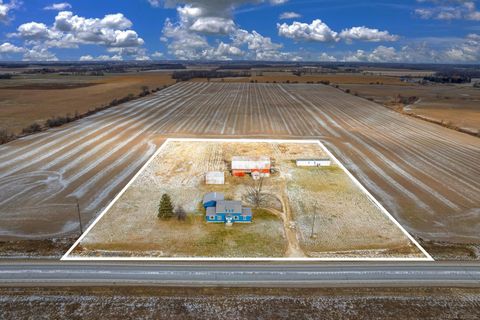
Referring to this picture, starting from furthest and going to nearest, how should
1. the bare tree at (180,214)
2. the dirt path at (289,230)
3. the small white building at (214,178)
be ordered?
the small white building at (214,178) → the bare tree at (180,214) → the dirt path at (289,230)

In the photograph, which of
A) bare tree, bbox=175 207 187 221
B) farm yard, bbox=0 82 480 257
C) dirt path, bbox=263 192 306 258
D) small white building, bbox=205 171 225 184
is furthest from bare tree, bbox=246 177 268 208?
farm yard, bbox=0 82 480 257

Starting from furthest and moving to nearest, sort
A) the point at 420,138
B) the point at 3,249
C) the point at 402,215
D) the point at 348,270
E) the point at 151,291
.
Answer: the point at 420,138 → the point at 402,215 → the point at 3,249 → the point at 348,270 → the point at 151,291

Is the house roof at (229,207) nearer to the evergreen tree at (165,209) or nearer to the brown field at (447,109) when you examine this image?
the evergreen tree at (165,209)

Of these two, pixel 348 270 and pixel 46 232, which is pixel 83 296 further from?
pixel 348 270

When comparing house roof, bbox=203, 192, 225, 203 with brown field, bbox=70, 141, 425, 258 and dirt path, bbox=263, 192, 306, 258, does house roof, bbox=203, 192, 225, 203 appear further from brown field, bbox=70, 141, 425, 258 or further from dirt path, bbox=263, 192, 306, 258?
dirt path, bbox=263, 192, 306, 258

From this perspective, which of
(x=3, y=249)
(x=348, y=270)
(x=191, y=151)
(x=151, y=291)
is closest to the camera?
(x=151, y=291)

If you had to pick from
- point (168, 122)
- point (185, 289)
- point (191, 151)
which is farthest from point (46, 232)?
point (168, 122)

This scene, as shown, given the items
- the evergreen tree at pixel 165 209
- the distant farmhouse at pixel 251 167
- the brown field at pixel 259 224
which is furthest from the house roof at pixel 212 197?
the distant farmhouse at pixel 251 167
